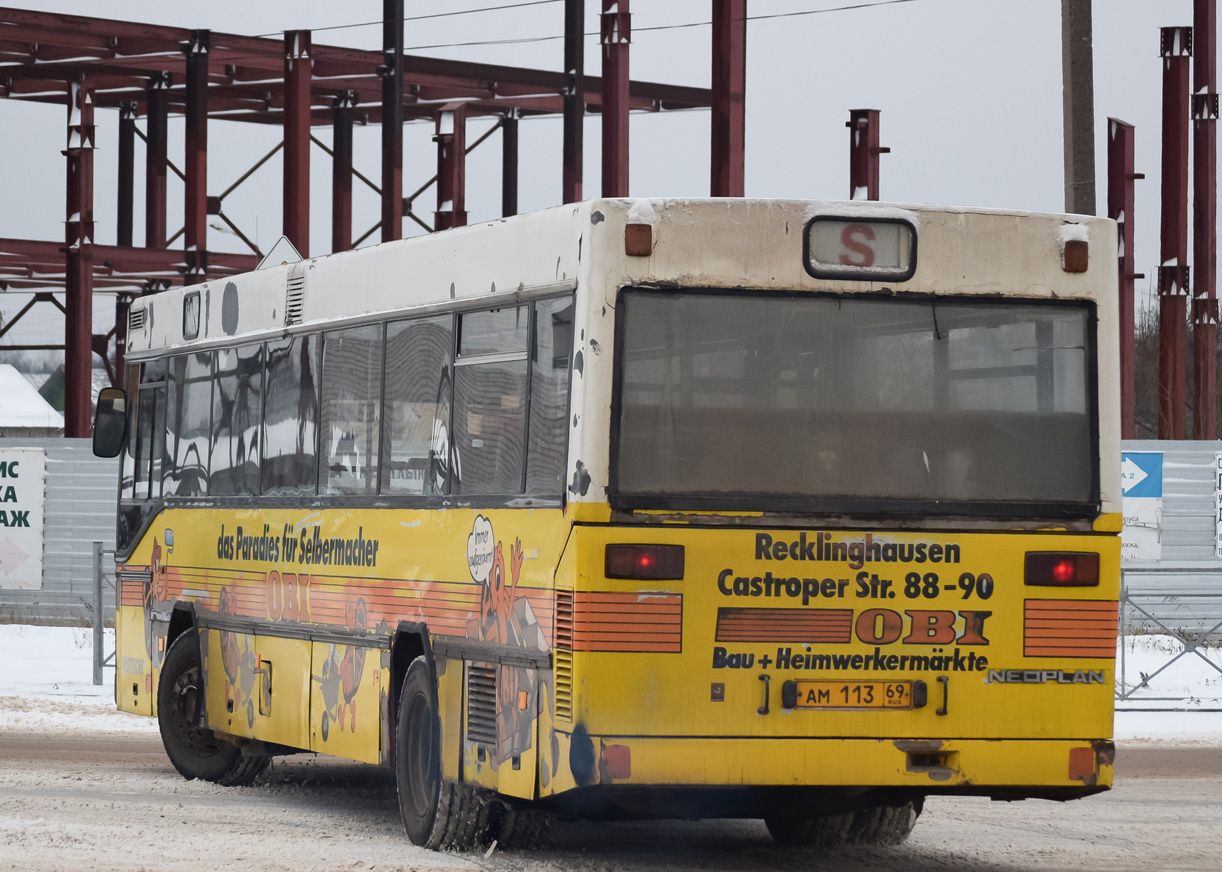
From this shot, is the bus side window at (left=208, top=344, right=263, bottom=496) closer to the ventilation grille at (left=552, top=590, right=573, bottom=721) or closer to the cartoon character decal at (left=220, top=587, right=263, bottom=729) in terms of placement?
the cartoon character decal at (left=220, top=587, right=263, bottom=729)

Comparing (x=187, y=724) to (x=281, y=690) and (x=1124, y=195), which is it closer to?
(x=281, y=690)

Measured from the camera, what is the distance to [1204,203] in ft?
112

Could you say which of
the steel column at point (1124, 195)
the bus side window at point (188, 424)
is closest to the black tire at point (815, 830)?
the bus side window at point (188, 424)

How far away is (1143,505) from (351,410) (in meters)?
16.5

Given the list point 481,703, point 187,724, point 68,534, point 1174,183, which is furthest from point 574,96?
point 481,703

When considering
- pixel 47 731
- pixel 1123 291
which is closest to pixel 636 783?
pixel 47 731

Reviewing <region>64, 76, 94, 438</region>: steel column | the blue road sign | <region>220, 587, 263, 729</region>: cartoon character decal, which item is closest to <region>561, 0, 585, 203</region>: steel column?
<region>64, 76, 94, 438</region>: steel column

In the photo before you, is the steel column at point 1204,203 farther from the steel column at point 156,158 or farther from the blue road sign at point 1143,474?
the steel column at point 156,158

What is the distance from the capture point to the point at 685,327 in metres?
8.48

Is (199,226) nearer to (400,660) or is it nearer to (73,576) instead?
(73,576)

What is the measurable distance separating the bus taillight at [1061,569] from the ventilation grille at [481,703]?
7.86 feet

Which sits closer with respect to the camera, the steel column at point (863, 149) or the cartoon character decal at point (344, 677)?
the cartoon character decal at point (344, 677)

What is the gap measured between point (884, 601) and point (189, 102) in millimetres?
26653

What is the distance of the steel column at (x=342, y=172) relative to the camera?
115 ft
